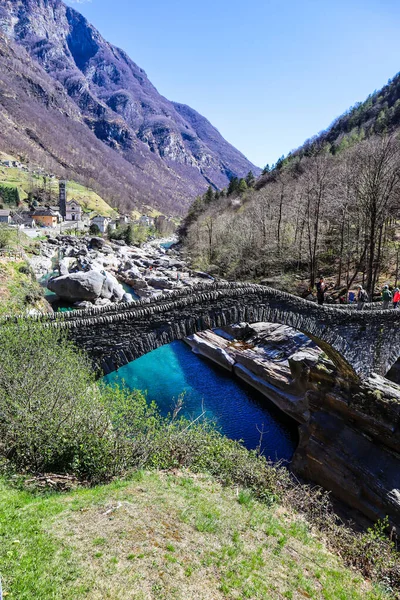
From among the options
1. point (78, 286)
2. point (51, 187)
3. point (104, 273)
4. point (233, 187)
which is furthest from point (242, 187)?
point (51, 187)

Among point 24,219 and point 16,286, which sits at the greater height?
point 24,219

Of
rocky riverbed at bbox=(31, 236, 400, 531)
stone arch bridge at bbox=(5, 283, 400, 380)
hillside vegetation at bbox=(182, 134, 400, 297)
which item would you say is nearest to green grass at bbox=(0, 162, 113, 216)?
hillside vegetation at bbox=(182, 134, 400, 297)

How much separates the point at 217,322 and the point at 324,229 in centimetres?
2921

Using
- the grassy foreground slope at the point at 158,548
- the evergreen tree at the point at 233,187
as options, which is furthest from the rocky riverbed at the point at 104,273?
the evergreen tree at the point at 233,187

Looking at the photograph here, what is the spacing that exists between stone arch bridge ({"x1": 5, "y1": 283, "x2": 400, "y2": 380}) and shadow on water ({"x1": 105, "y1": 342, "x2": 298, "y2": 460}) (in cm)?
497

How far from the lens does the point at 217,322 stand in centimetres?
1280

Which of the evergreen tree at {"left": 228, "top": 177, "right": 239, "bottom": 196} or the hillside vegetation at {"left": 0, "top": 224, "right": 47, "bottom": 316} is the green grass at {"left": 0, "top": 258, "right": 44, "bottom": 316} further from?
the evergreen tree at {"left": 228, "top": 177, "right": 239, "bottom": 196}

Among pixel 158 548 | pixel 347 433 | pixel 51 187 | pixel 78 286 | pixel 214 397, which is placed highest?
pixel 51 187

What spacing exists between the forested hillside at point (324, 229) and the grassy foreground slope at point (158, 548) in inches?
796

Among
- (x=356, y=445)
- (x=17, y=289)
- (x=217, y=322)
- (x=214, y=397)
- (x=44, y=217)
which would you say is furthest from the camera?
(x=44, y=217)

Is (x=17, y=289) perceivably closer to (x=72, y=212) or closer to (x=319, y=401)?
(x=319, y=401)

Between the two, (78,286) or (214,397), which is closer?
(214,397)

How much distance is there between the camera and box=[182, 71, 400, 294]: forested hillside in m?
24.0

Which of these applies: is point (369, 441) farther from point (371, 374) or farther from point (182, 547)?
point (182, 547)
